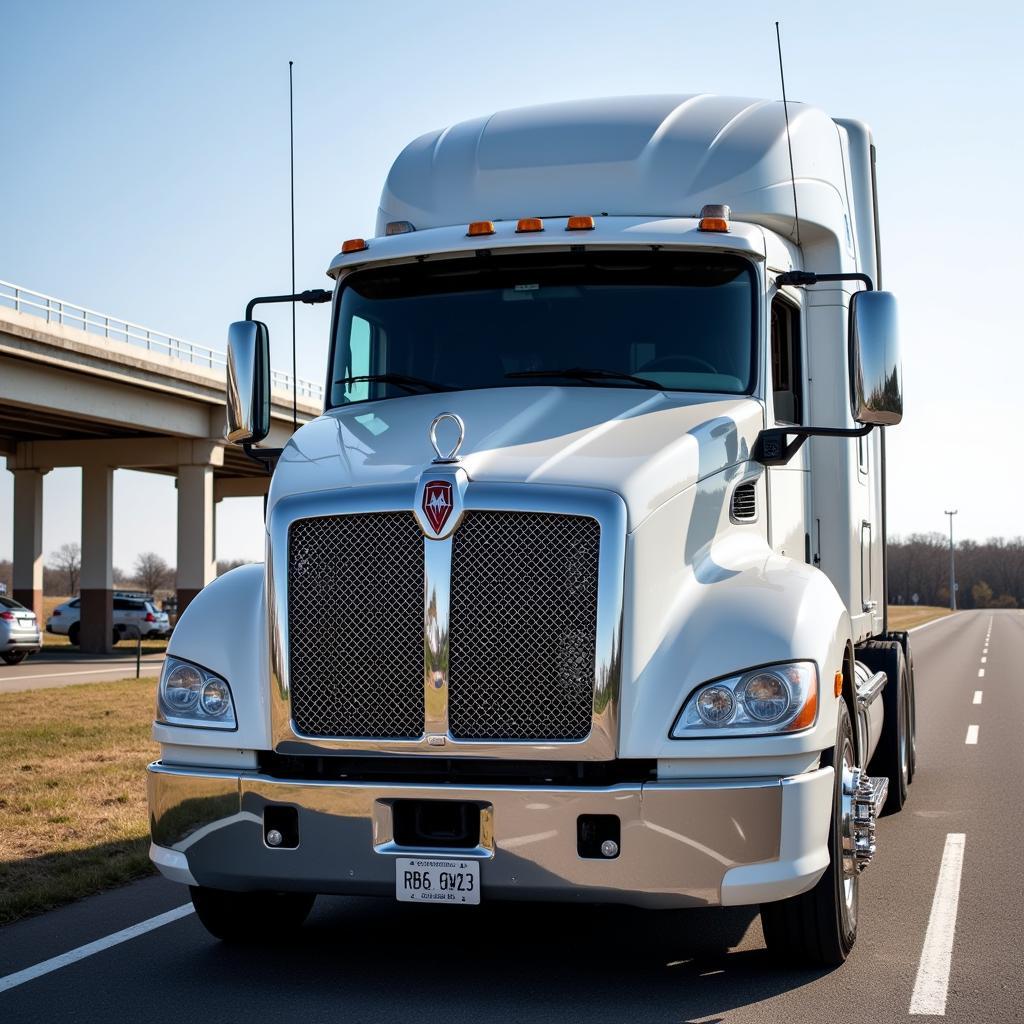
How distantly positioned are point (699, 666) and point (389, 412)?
202cm

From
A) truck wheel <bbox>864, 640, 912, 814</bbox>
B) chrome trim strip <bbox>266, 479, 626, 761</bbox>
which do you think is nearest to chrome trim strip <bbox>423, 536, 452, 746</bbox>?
chrome trim strip <bbox>266, 479, 626, 761</bbox>

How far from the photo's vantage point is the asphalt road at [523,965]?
5.42 metres

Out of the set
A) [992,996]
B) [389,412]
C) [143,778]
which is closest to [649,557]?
[389,412]

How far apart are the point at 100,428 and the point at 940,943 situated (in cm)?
3731

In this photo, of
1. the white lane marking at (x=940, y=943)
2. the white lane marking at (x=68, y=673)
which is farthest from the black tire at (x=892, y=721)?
the white lane marking at (x=68, y=673)

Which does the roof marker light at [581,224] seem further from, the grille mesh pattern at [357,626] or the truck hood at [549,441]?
the grille mesh pattern at [357,626]

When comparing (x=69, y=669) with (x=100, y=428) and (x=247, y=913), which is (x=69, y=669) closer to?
(x=100, y=428)

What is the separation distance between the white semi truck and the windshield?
0.01m

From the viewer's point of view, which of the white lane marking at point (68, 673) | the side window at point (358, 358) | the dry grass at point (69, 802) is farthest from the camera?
the white lane marking at point (68, 673)

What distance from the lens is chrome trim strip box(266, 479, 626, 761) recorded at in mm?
5203

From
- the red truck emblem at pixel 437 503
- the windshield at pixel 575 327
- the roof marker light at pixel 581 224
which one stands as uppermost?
the roof marker light at pixel 581 224

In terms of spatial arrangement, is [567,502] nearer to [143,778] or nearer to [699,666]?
[699,666]

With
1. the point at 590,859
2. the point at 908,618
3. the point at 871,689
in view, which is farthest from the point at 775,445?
the point at 908,618

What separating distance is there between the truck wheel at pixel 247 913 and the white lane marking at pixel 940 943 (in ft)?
8.57
